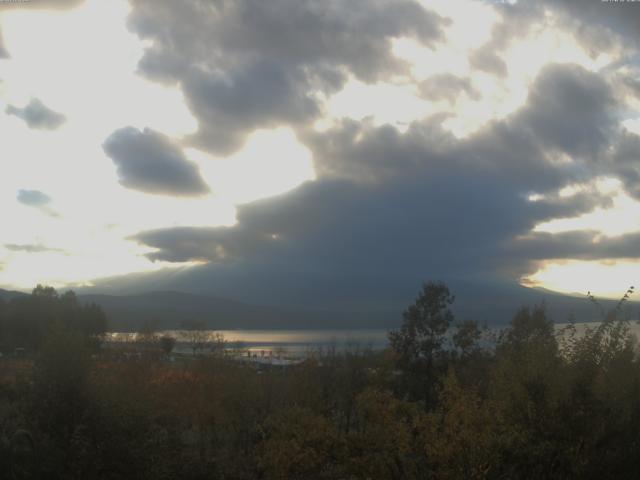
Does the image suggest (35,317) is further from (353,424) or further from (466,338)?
(353,424)

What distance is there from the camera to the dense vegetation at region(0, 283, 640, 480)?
13148 millimetres

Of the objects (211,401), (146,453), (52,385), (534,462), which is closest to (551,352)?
(534,462)

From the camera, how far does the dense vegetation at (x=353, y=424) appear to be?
13148 mm

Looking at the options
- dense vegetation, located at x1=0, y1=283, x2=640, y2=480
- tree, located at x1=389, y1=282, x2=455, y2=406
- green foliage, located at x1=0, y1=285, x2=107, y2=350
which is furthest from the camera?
green foliage, located at x1=0, y1=285, x2=107, y2=350

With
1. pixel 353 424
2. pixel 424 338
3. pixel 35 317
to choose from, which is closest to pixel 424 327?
pixel 424 338

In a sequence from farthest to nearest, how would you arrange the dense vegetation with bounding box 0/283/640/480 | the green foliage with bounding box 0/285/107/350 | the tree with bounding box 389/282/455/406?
1. the green foliage with bounding box 0/285/107/350
2. the tree with bounding box 389/282/455/406
3. the dense vegetation with bounding box 0/283/640/480

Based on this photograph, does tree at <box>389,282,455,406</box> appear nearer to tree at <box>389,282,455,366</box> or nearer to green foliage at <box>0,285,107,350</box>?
tree at <box>389,282,455,366</box>

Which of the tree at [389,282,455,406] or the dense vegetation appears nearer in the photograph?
the dense vegetation

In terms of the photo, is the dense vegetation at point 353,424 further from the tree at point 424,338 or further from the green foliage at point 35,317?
the green foliage at point 35,317

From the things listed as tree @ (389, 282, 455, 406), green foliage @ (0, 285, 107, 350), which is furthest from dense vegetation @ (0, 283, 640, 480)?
green foliage @ (0, 285, 107, 350)

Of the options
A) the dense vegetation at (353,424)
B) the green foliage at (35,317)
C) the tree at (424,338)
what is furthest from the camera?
the green foliage at (35,317)

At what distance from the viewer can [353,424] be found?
30328 millimetres

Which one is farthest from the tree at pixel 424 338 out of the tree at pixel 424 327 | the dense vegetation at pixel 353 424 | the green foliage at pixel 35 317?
the green foliage at pixel 35 317

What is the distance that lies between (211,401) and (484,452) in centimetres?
1723
